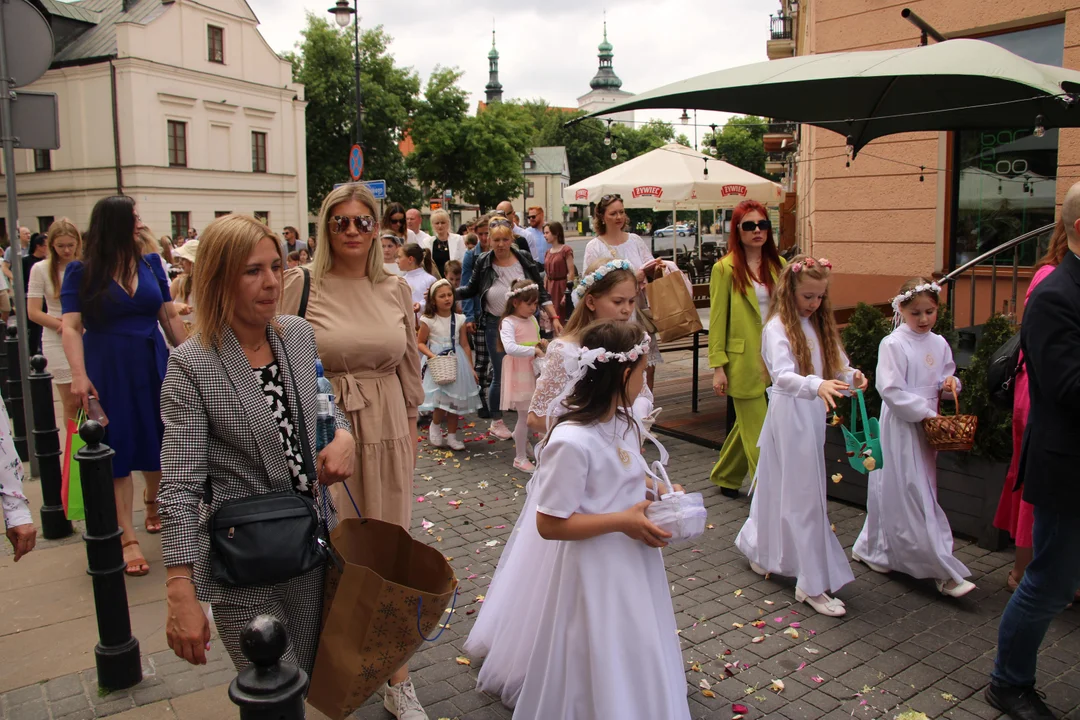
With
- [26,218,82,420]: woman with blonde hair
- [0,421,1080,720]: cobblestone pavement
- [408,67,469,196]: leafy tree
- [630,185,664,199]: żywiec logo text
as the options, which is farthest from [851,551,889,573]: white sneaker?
[408,67,469,196]: leafy tree

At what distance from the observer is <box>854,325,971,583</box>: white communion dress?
4.71 meters

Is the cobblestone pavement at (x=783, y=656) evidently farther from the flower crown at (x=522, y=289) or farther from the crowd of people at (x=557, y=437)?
the flower crown at (x=522, y=289)

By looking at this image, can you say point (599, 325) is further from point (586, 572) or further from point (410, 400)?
point (410, 400)

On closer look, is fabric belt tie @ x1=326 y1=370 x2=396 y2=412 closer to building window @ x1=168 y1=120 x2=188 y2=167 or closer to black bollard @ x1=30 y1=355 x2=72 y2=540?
black bollard @ x1=30 y1=355 x2=72 y2=540

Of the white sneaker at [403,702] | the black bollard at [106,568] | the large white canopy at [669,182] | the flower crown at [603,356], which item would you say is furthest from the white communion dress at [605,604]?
the large white canopy at [669,182]

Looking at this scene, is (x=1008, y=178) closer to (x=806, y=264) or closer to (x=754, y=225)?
(x=754, y=225)

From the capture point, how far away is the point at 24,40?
6.20m

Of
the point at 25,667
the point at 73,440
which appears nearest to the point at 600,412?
the point at 25,667

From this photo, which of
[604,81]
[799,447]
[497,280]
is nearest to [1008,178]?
[497,280]

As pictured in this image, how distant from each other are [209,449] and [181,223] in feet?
137

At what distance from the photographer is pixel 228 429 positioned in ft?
8.50

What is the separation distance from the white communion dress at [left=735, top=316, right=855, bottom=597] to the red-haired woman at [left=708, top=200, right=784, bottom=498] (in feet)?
3.12

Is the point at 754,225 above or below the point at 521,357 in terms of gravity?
above

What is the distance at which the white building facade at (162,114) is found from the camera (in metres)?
38.2
